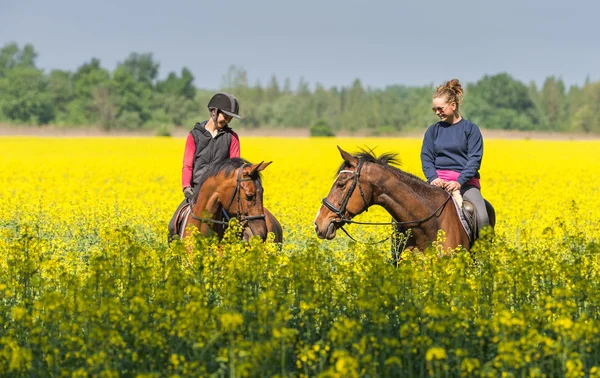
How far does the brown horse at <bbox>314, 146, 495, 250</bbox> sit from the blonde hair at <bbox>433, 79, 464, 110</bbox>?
2.62ft

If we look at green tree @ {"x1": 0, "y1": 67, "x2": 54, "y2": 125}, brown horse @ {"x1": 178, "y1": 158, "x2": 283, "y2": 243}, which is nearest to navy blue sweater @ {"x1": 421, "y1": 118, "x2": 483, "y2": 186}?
brown horse @ {"x1": 178, "y1": 158, "x2": 283, "y2": 243}

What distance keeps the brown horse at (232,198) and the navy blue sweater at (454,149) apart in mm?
1729

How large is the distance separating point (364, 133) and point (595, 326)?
295 ft

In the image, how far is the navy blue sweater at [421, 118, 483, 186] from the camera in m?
8.70

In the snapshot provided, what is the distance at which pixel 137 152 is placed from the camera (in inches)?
1998

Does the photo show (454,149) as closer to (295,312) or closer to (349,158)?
(349,158)

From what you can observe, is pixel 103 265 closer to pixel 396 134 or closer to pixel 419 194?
pixel 419 194

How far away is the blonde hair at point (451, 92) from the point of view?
851 cm

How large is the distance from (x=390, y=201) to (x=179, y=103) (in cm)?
12317

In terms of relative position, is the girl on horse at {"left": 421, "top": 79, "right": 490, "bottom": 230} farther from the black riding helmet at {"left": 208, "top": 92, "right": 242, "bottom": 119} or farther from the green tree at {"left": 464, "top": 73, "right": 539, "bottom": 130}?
the green tree at {"left": 464, "top": 73, "right": 539, "bottom": 130}

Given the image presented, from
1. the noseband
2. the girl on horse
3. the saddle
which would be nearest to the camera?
the noseband

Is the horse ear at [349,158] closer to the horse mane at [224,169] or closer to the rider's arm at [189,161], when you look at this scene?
the horse mane at [224,169]

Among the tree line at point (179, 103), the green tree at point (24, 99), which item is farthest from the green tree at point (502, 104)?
the green tree at point (24, 99)

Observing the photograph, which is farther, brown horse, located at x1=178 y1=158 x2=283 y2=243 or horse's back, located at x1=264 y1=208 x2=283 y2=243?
horse's back, located at x1=264 y1=208 x2=283 y2=243
